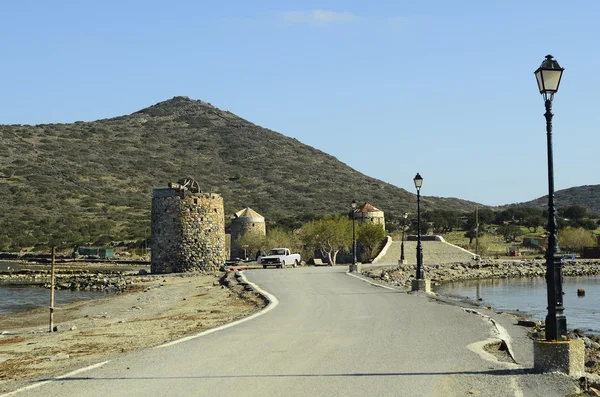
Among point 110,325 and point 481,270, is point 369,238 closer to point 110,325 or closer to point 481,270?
point 481,270

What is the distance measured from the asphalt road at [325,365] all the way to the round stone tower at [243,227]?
5437 cm

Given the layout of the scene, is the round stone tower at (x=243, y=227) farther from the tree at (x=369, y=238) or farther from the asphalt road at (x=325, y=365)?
the asphalt road at (x=325, y=365)

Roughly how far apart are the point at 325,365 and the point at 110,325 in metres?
11.1

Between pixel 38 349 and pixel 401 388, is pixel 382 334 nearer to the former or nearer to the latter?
pixel 401 388

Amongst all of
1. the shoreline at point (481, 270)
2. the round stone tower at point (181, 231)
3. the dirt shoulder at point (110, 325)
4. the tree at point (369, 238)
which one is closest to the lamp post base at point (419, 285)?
the dirt shoulder at point (110, 325)

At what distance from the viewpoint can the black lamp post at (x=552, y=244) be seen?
10.8 meters

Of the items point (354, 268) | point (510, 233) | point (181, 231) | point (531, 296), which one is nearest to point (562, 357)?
point (531, 296)

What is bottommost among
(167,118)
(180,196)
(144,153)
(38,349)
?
(38,349)

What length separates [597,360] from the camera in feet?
46.2

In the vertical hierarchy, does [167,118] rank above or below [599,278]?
above

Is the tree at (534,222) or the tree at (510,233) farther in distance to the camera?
the tree at (534,222)

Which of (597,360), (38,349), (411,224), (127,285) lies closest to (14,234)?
(411,224)

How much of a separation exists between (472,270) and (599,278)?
886cm

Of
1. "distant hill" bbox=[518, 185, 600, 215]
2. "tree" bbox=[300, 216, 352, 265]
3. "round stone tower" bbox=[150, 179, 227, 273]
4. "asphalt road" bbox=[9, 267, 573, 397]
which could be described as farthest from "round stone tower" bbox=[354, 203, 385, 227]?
"distant hill" bbox=[518, 185, 600, 215]
